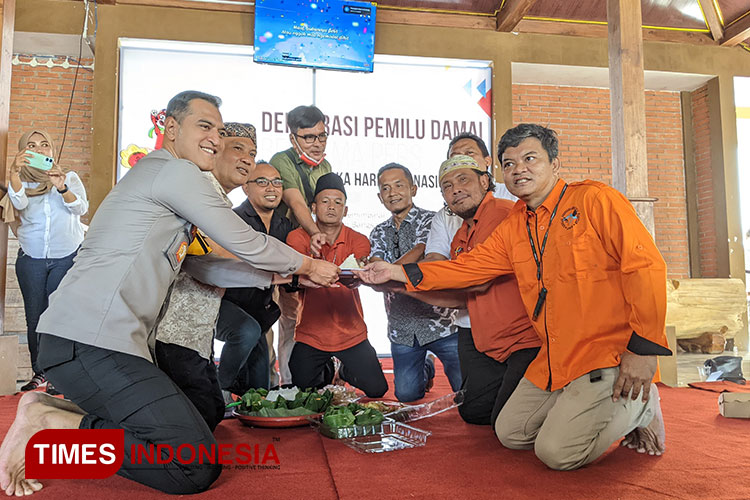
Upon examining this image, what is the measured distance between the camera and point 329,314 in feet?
12.3

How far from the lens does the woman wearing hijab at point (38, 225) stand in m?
4.36

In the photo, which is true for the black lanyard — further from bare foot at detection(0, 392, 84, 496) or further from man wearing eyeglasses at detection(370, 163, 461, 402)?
bare foot at detection(0, 392, 84, 496)

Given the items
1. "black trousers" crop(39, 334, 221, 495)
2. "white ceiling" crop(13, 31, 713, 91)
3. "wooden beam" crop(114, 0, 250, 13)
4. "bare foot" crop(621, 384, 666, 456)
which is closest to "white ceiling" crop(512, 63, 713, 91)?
"white ceiling" crop(13, 31, 713, 91)

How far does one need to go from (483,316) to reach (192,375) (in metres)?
1.54

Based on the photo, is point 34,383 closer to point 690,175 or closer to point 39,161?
point 39,161

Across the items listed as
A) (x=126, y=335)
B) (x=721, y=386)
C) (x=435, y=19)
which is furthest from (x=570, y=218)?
(x=435, y=19)

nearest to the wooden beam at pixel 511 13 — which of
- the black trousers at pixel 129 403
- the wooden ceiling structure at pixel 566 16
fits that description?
the wooden ceiling structure at pixel 566 16

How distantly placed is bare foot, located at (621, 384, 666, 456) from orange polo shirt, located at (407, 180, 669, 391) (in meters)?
0.39

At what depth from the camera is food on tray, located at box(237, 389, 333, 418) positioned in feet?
9.54

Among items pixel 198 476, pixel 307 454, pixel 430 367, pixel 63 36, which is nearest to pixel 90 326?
pixel 198 476

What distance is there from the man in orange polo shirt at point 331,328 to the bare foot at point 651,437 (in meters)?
1.68

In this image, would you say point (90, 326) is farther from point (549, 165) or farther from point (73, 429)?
point (549, 165)

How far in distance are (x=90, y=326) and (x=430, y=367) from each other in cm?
281

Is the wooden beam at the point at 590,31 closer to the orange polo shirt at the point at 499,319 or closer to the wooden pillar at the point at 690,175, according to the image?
the wooden pillar at the point at 690,175
